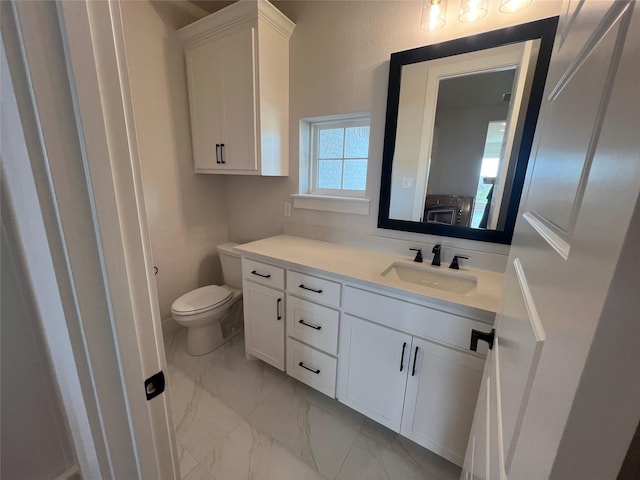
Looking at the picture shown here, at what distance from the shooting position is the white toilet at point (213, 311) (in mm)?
1843

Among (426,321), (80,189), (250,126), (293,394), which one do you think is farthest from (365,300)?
(250,126)

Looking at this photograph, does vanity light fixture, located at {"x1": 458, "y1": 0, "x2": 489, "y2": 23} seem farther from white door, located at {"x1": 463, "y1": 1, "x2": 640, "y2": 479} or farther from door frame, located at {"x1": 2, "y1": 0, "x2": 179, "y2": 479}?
door frame, located at {"x1": 2, "y1": 0, "x2": 179, "y2": 479}

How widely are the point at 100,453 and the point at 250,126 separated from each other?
175cm

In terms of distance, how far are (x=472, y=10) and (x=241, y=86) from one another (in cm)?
137

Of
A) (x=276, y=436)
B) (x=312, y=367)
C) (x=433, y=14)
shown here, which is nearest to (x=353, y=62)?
(x=433, y=14)

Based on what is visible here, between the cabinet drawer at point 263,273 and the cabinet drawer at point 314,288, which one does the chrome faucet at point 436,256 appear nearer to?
the cabinet drawer at point 314,288

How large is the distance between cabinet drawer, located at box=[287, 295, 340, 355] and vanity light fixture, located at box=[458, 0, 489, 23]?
5.31ft

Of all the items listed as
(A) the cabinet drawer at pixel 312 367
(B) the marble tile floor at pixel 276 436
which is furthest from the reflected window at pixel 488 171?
(B) the marble tile floor at pixel 276 436

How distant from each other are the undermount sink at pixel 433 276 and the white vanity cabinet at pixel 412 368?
26cm

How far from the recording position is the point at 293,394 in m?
1.65

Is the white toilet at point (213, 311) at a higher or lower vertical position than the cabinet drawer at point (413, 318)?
lower

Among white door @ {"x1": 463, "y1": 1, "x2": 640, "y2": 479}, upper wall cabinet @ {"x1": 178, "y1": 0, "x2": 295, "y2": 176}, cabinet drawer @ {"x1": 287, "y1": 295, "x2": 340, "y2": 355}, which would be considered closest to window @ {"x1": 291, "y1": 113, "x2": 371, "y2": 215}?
upper wall cabinet @ {"x1": 178, "y1": 0, "x2": 295, "y2": 176}

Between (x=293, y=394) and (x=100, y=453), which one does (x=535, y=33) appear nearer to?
(x=100, y=453)

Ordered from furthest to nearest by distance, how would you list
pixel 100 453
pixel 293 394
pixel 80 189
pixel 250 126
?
pixel 250 126 → pixel 293 394 → pixel 100 453 → pixel 80 189
